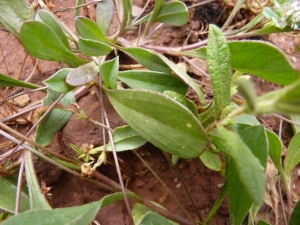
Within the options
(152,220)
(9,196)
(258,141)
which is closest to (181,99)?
(258,141)

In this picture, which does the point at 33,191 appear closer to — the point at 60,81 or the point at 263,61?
the point at 60,81

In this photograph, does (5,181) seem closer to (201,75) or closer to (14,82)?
(14,82)

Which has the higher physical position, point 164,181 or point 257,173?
point 257,173

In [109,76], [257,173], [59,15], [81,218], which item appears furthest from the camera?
[59,15]

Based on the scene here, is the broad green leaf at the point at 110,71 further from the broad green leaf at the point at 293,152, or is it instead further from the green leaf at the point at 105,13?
the broad green leaf at the point at 293,152

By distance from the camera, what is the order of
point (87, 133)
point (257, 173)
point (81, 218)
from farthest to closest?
point (87, 133) < point (81, 218) < point (257, 173)

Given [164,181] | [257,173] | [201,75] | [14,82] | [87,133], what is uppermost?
[14,82]

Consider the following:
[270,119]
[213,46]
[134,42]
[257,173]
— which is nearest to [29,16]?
[134,42]

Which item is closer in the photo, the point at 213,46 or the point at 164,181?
the point at 213,46
